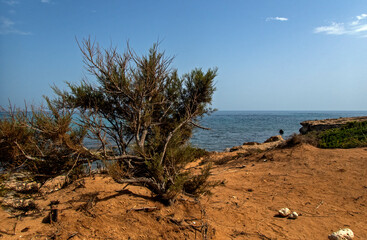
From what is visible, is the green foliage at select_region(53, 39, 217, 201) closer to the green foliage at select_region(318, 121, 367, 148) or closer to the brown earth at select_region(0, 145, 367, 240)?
the brown earth at select_region(0, 145, 367, 240)

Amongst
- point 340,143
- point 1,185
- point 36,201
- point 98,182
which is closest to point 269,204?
point 98,182

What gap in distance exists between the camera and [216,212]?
4824 mm

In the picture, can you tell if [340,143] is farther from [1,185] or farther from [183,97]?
[1,185]

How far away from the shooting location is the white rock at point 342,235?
12.3 ft

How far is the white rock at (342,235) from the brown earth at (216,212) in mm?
197

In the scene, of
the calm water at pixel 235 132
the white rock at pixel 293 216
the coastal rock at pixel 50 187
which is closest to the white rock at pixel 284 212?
the white rock at pixel 293 216

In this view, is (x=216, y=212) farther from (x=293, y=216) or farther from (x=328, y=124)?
(x=328, y=124)

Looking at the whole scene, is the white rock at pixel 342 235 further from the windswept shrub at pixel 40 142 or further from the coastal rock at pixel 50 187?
the coastal rock at pixel 50 187

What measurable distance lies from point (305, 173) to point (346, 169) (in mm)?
1140

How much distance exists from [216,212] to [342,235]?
2.10 meters

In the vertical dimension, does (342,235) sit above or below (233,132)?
above

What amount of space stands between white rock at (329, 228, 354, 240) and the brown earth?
0.65ft

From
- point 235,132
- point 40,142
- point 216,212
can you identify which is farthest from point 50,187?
point 235,132

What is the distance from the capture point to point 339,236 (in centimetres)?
374
